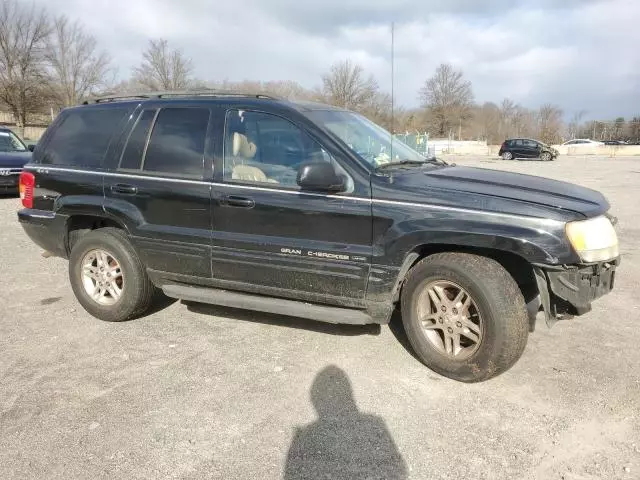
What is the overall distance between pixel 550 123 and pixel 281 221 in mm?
80900

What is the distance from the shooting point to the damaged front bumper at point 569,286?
10.6ft

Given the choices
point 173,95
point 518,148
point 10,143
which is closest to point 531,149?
point 518,148

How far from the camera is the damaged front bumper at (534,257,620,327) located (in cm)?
322

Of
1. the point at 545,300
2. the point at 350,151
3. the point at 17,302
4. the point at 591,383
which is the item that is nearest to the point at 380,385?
the point at 545,300

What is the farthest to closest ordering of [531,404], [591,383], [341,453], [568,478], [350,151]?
[350,151]
[591,383]
[531,404]
[341,453]
[568,478]

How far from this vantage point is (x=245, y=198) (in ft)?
12.9

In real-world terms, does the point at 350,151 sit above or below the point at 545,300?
above

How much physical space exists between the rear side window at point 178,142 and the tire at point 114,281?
0.75 m

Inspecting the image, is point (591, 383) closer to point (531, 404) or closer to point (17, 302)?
point (531, 404)

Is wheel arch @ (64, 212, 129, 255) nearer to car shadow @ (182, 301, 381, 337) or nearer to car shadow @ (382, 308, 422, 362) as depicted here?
car shadow @ (182, 301, 381, 337)

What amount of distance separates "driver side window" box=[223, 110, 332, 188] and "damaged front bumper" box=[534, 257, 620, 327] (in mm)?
1683

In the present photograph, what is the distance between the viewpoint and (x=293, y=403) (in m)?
3.27

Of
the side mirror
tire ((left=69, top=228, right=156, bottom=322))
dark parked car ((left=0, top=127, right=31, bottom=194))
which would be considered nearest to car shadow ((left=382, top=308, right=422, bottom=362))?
the side mirror

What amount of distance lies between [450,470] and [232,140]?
2.77 m
